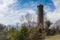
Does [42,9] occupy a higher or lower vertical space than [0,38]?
higher

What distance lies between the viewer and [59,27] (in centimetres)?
3538

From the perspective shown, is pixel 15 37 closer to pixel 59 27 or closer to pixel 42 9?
pixel 42 9

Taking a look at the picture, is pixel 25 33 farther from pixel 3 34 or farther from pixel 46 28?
pixel 46 28

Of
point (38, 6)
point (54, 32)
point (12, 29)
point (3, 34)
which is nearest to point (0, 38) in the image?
point (3, 34)

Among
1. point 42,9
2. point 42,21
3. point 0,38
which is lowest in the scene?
point 0,38

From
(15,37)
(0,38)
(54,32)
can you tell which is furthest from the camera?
(54,32)

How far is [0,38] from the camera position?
22672 mm

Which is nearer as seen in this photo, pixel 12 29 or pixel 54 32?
pixel 12 29

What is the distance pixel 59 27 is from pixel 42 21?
4.47 meters

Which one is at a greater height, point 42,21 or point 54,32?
point 42,21

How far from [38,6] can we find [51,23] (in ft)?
20.6

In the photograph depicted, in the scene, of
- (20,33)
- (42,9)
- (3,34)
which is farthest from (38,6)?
(20,33)

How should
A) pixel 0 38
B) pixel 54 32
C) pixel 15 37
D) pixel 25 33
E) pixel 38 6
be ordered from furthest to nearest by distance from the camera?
1. pixel 54 32
2. pixel 38 6
3. pixel 0 38
4. pixel 25 33
5. pixel 15 37

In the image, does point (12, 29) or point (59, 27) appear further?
point (59, 27)
